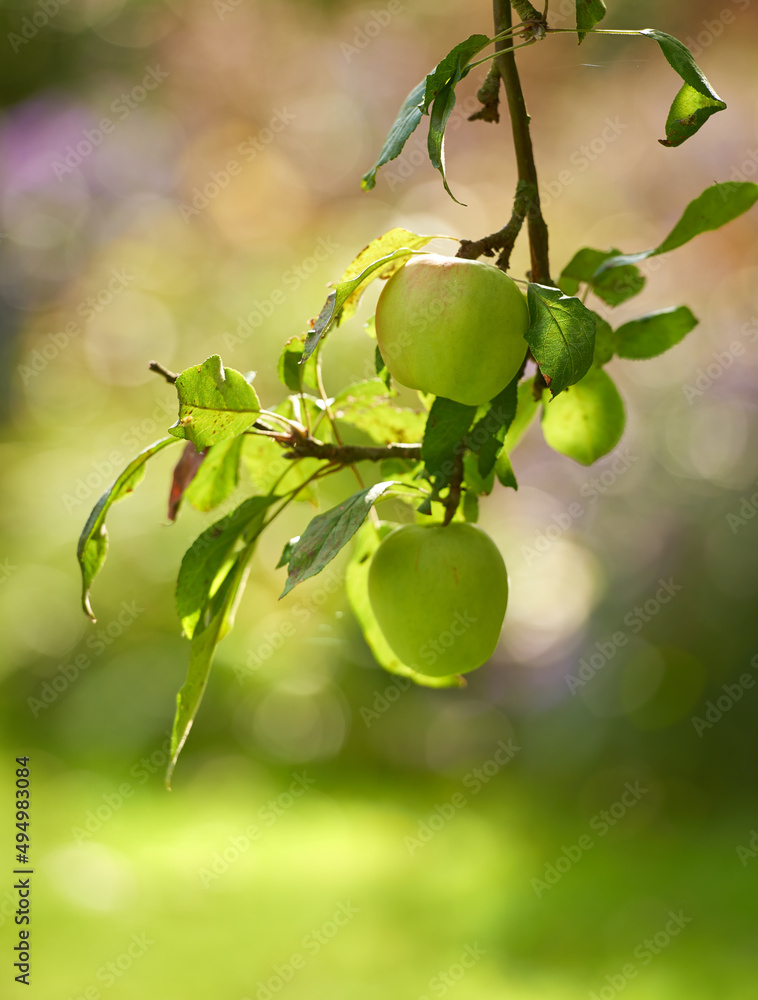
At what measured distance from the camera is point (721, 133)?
232 centimetres

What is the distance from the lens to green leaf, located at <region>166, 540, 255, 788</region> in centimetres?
32

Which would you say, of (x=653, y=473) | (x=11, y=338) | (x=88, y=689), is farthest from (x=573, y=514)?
(x=11, y=338)

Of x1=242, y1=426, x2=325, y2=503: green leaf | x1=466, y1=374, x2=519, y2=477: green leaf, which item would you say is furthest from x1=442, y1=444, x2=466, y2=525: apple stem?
x1=242, y1=426, x2=325, y2=503: green leaf

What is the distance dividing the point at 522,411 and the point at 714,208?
0.12 m

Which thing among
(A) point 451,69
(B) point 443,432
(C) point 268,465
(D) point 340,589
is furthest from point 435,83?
(D) point 340,589

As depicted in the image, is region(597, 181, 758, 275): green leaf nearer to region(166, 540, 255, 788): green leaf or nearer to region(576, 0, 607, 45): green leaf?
region(576, 0, 607, 45): green leaf

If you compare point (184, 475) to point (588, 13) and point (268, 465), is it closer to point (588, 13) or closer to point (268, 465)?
point (268, 465)

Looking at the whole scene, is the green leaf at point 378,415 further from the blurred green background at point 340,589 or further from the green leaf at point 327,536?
the blurred green background at point 340,589

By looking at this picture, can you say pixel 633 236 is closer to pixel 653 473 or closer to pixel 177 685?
pixel 653 473

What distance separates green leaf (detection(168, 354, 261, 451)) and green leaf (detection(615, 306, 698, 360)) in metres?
0.18

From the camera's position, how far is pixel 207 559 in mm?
362

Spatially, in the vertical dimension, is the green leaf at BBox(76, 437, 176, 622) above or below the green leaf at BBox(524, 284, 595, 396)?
below

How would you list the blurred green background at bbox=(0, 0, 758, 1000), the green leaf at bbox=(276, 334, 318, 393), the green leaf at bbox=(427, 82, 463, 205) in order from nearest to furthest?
the green leaf at bbox=(427, 82, 463, 205) → the green leaf at bbox=(276, 334, 318, 393) → the blurred green background at bbox=(0, 0, 758, 1000)

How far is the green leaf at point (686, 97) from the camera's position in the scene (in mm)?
273
